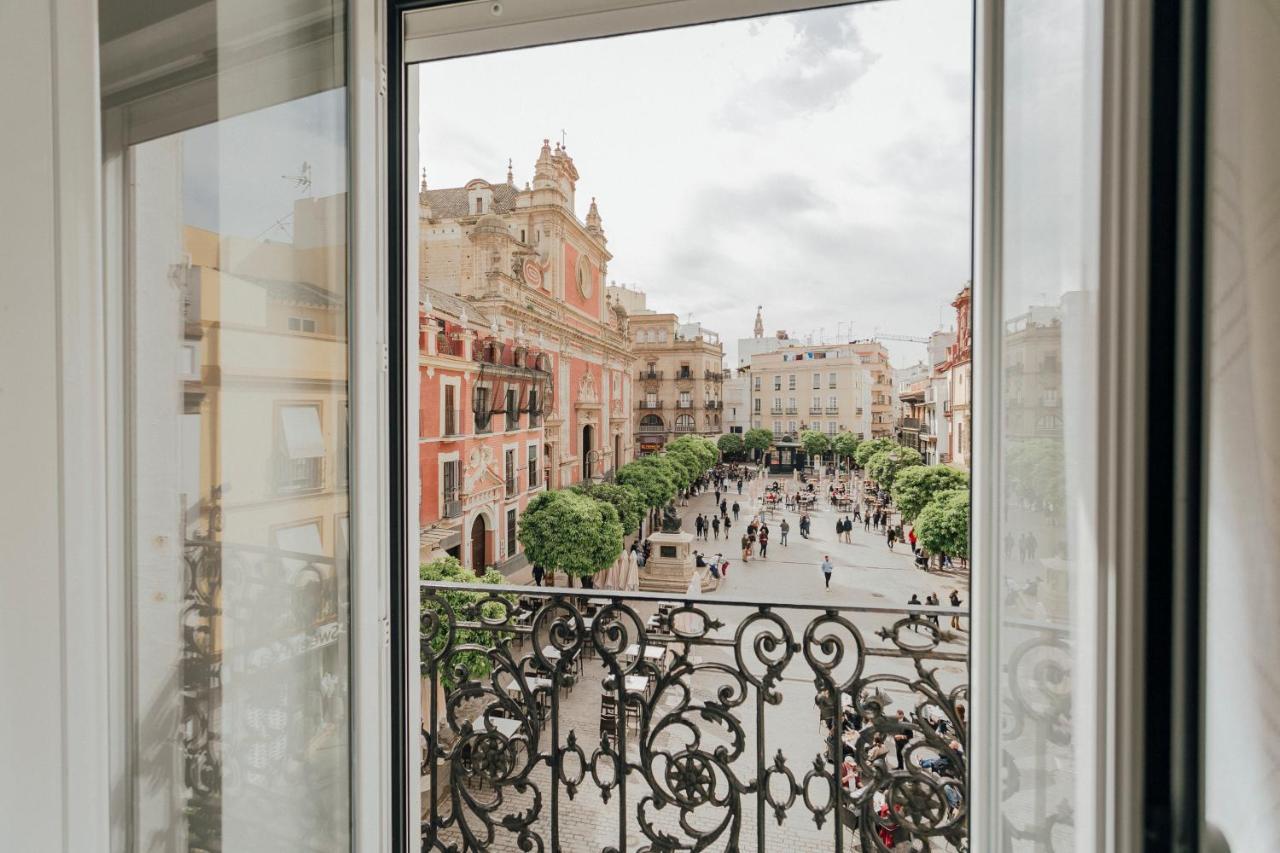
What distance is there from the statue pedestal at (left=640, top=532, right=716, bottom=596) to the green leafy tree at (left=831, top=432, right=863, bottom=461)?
2.76 feet

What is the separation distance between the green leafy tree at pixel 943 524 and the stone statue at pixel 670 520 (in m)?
1.15

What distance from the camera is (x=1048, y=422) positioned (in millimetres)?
687

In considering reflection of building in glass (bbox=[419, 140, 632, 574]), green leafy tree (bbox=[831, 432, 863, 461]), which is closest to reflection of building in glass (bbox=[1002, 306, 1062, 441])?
green leafy tree (bbox=[831, 432, 863, 461])

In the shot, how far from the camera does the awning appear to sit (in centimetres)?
93

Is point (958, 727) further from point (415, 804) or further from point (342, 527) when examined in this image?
point (342, 527)

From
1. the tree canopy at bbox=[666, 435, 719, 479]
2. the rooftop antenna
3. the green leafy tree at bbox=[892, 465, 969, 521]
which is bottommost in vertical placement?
the green leafy tree at bbox=[892, 465, 969, 521]

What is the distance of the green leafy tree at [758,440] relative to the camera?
2.84 metres

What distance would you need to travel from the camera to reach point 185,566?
76 cm

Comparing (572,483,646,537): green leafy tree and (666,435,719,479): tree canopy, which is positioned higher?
(666,435,719,479): tree canopy

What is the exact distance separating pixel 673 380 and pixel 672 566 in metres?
0.98

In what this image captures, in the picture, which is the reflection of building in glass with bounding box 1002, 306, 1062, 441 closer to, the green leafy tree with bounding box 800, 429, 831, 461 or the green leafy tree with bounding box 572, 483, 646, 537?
the green leafy tree with bounding box 800, 429, 831, 461

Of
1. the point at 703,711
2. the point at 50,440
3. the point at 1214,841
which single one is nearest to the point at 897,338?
the point at 703,711

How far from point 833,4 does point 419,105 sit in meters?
0.84

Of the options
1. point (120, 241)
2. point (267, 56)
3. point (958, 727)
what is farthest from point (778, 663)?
point (267, 56)
